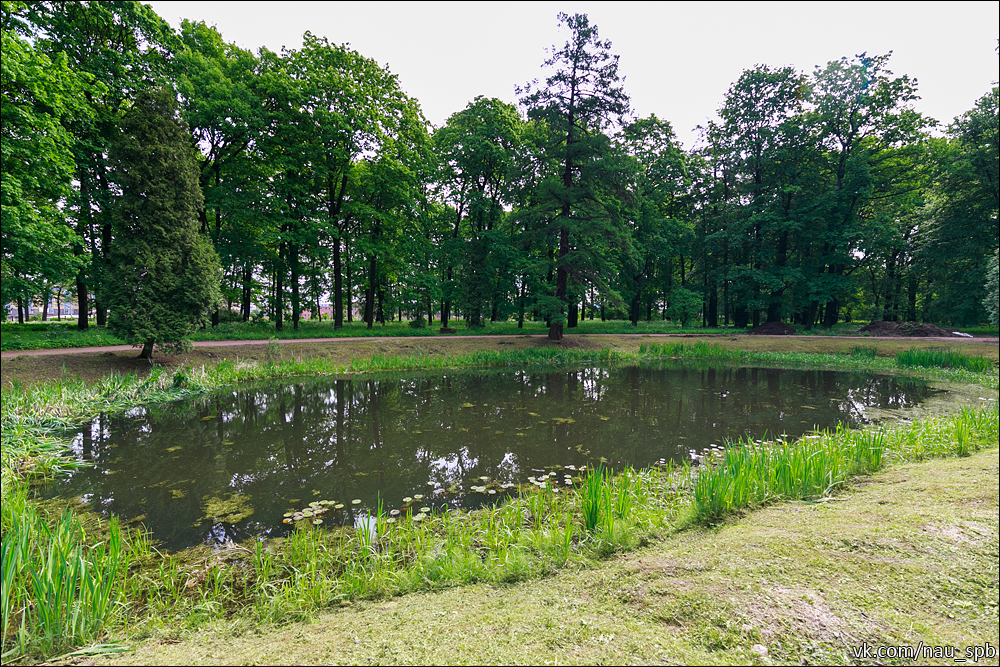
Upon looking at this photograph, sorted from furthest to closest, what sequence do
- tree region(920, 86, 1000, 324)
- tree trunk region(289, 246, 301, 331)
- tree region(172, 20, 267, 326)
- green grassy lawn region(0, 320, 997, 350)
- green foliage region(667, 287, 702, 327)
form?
green foliage region(667, 287, 702, 327), tree trunk region(289, 246, 301, 331), tree region(920, 86, 1000, 324), tree region(172, 20, 267, 326), green grassy lawn region(0, 320, 997, 350)

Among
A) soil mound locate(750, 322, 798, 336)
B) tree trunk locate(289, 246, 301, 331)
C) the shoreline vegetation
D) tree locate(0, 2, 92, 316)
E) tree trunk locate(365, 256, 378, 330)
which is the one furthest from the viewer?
soil mound locate(750, 322, 798, 336)

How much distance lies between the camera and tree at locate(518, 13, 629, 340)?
18938 mm

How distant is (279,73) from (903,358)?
3156 cm

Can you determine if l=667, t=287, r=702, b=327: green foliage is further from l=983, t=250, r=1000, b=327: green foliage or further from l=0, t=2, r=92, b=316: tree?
l=0, t=2, r=92, b=316: tree

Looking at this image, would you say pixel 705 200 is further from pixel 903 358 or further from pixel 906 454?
pixel 906 454

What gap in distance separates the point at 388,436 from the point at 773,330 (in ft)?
88.5

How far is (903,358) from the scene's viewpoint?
1487cm

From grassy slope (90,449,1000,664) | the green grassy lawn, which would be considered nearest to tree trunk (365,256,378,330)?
the green grassy lawn

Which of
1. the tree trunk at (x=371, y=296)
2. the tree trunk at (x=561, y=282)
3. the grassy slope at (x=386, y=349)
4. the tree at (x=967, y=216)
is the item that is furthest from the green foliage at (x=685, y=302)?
the tree trunk at (x=371, y=296)

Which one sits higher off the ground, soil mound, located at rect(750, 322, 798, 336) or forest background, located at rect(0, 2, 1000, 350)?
forest background, located at rect(0, 2, 1000, 350)

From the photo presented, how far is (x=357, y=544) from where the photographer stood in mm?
3746

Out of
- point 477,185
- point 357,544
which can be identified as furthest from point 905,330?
point 357,544

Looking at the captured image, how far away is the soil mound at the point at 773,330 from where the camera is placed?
81.1 feet

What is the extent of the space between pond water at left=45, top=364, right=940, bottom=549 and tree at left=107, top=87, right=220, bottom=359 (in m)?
3.23
